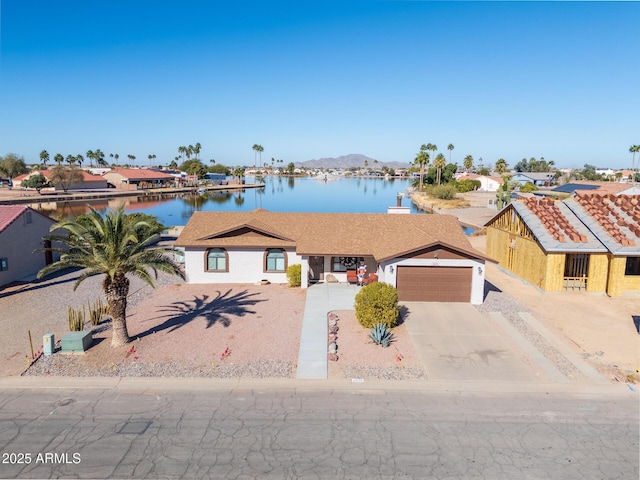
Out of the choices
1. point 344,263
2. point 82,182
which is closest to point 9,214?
point 344,263

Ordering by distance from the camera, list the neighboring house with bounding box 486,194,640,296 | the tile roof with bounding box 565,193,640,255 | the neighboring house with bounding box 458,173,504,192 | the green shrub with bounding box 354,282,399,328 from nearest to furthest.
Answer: the green shrub with bounding box 354,282,399,328 → the tile roof with bounding box 565,193,640,255 → the neighboring house with bounding box 486,194,640,296 → the neighboring house with bounding box 458,173,504,192

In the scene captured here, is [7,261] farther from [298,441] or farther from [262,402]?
[298,441]

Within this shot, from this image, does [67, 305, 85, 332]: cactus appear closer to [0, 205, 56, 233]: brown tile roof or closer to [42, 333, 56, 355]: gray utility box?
[42, 333, 56, 355]: gray utility box

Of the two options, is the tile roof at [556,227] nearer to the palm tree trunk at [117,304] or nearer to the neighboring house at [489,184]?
the palm tree trunk at [117,304]

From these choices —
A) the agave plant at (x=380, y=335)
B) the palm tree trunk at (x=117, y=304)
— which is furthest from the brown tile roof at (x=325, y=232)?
the palm tree trunk at (x=117, y=304)

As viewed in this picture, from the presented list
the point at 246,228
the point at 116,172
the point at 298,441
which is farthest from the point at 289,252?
the point at 116,172

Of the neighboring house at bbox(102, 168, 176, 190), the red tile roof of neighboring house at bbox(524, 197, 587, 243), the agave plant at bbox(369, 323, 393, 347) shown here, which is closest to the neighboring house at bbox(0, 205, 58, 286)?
the agave plant at bbox(369, 323, 393, 347)
